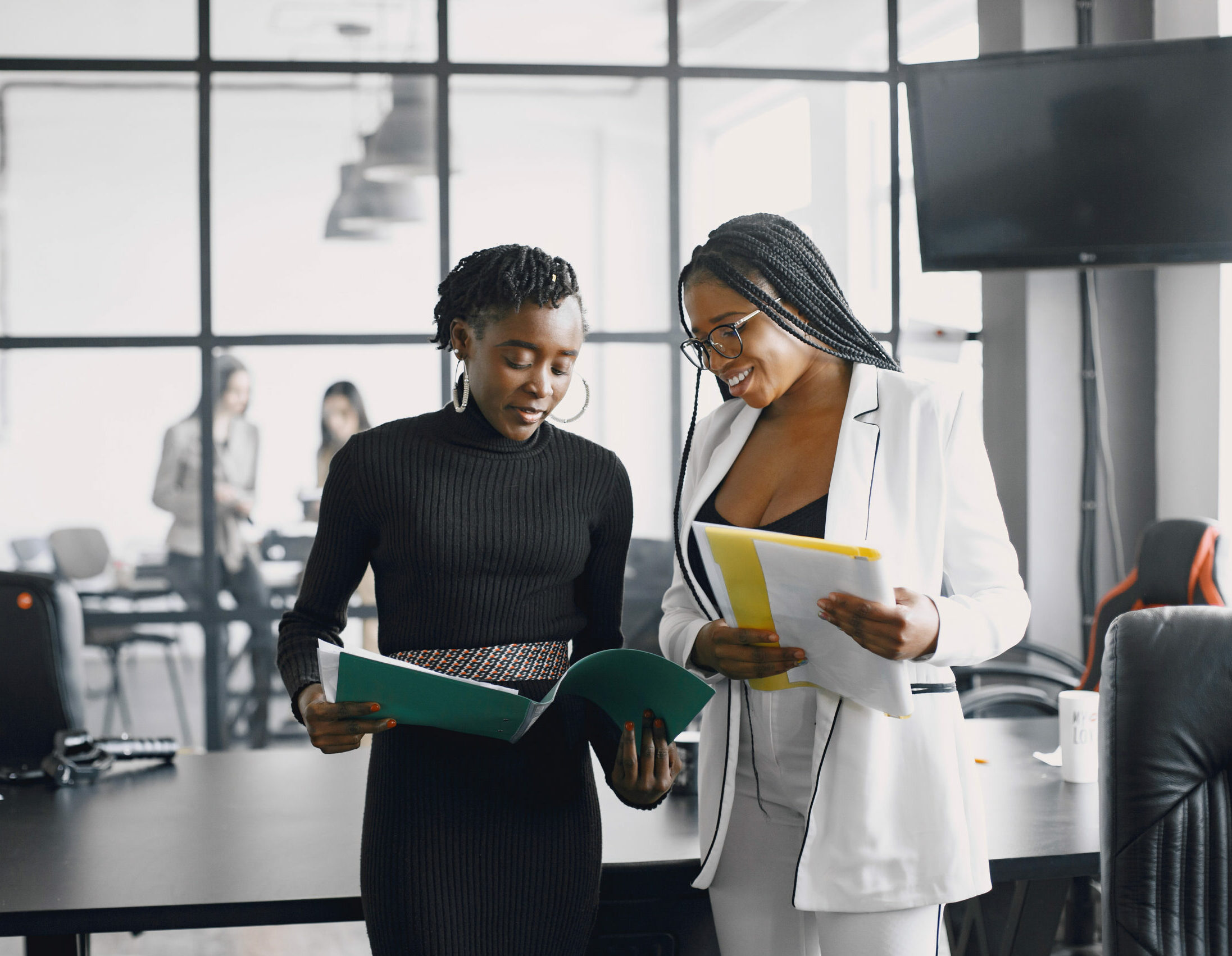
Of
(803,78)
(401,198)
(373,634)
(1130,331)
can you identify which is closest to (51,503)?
(373,634)

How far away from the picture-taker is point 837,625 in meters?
1.09

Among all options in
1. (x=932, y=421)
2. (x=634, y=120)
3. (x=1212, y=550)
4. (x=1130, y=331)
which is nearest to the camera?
(x=932, y=421)

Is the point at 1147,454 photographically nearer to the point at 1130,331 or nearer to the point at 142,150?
the point at 1130,331

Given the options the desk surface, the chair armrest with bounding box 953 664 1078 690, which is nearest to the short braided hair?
the desk surface

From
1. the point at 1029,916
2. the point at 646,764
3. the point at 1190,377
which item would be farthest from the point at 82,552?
the point at 1190,377

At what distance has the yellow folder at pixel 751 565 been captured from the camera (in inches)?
40.7

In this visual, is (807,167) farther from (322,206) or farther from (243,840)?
(243,840)

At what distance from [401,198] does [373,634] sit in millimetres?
1720

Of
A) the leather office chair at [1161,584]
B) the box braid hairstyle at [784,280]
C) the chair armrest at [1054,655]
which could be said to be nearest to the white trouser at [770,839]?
the box braid hairstyle at [784,280]

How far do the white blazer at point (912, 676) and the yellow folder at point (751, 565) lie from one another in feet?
0.19

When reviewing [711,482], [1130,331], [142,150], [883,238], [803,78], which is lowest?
[711,482]

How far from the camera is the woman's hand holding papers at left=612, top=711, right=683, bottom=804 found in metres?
1.21

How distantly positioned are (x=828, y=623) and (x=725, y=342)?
40 centimetres

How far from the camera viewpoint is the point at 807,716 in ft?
4.05
